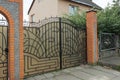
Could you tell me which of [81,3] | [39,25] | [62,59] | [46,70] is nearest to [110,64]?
[62,59]

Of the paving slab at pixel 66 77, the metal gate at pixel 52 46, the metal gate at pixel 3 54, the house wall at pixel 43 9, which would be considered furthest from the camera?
the house wall at pixel 43 9

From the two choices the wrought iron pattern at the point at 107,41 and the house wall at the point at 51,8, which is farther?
the house wall at the point at 51,8

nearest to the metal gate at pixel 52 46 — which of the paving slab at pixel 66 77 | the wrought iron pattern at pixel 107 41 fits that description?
the paving slab at pixel 66 77

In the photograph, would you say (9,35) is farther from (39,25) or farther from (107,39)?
(107,39)

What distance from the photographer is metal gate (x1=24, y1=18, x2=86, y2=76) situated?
19.9 feet

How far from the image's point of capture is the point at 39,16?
19.9m

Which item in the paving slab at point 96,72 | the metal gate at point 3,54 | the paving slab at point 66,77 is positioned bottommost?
the paving slab at point 66,77

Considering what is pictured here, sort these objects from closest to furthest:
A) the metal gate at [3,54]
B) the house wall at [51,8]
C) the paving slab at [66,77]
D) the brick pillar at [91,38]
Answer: the metal gate at [3,54] < the paving slab at [66,77] < the brick pillar at [91,38] < the house wall at [51,8]

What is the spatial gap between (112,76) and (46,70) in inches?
94.4

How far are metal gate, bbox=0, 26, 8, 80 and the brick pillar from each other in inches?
155

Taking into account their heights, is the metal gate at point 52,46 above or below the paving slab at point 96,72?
above

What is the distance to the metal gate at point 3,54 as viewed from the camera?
5285mm

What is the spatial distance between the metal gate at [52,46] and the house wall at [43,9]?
9533 mm

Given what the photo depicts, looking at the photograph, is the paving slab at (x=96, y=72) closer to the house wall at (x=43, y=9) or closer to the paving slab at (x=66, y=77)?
the paving slab at (x=66, y=77)
